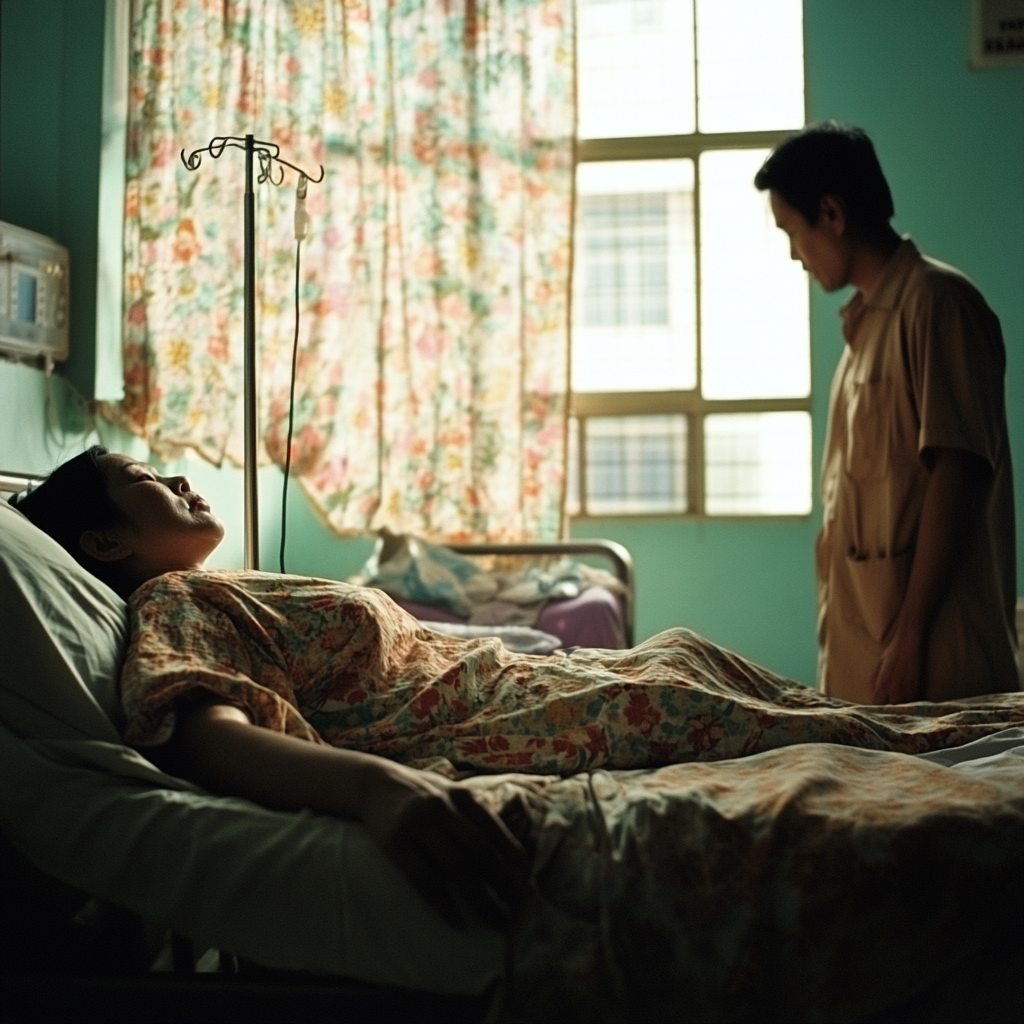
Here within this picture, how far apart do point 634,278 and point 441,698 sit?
3.55m

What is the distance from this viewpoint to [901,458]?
213 cm

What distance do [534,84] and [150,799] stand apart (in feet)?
11.8

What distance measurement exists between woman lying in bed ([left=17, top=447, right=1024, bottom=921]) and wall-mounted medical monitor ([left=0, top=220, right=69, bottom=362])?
1.48 m

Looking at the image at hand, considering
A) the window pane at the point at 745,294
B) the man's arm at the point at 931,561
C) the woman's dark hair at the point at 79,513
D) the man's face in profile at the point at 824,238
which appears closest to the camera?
the woman's dark hair at the point at 79,513

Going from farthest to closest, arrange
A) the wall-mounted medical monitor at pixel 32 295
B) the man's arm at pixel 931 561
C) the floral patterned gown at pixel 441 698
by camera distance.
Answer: the wall-mounted medical monitor at pixel 32 295
the man's arm at pixel 931 561
the floral patterned gown at pixel 441 698

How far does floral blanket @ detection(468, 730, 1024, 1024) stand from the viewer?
3.13ft

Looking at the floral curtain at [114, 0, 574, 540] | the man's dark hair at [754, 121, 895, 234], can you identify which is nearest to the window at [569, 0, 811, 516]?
the floral curtain at [114, 0, 574, 540]

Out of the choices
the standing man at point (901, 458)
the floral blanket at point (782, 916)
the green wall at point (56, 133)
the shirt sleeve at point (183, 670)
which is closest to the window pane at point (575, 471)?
the green wall at point (56, 133)

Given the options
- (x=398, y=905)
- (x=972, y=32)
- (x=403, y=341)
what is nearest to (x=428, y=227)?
(x=403, y=341)

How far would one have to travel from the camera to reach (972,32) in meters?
4.30

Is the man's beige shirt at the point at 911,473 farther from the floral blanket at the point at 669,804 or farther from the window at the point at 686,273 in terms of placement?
the window at the point at 686,273

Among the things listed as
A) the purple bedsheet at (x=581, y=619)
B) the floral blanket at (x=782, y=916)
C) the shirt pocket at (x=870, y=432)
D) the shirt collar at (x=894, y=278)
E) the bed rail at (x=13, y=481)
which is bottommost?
the floral blanket at (x=782, y=916)

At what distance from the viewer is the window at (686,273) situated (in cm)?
459

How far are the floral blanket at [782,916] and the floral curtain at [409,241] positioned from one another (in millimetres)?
3036
